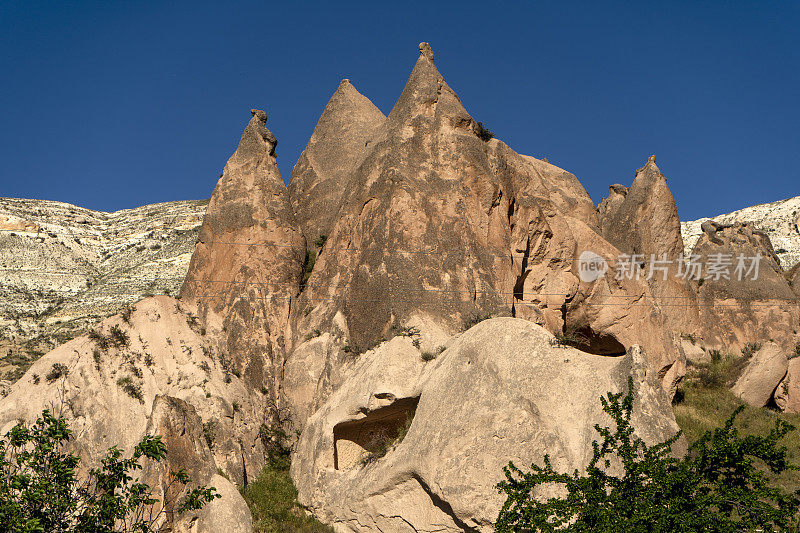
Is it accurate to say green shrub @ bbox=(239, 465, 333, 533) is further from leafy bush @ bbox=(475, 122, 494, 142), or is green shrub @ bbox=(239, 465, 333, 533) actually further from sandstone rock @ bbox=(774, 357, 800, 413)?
sandstone rock @ bbox=(774, 357, 800, 413)

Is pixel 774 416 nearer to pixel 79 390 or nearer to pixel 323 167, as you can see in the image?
pixel 323 167

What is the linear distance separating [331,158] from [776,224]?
66.2 meters

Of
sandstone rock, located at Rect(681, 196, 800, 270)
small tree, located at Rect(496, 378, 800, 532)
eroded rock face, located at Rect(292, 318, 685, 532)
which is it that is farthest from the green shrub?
sandstone rock, located at Rect(681, 196, 800, 270)

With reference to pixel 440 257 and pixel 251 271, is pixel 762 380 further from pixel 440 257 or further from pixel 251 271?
pixel 251 271

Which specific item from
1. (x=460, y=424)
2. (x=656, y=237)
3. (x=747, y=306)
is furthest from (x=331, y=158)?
(x=747, y=306)

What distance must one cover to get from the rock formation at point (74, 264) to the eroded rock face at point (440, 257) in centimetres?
1456

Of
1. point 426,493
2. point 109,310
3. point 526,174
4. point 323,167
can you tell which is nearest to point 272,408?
point 426,493

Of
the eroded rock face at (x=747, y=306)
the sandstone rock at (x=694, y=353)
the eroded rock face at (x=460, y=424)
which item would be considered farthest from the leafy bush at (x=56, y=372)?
the eroded rock face at (x=747, y=306)

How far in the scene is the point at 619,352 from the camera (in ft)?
93.8

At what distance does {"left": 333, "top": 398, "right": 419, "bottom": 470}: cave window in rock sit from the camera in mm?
20044

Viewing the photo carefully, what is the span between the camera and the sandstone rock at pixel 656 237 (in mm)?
33156

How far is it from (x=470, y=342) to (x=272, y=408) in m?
8.11

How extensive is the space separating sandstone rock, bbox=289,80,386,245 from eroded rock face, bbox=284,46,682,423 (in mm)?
1721

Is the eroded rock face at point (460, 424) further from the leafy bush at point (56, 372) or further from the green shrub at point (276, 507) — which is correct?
the leafy bush at point (56, 372)
